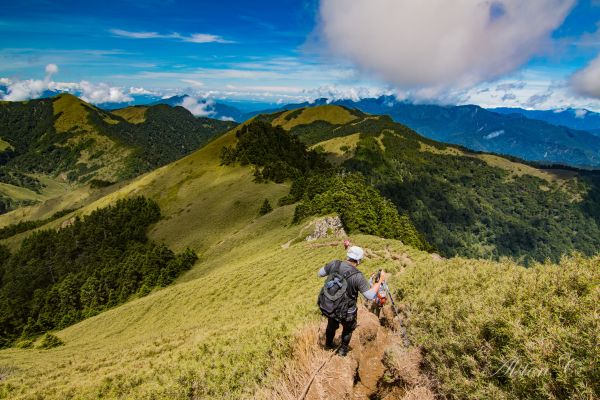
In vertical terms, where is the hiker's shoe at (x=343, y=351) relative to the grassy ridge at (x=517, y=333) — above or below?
below

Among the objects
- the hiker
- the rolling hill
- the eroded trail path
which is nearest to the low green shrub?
the rolling hill

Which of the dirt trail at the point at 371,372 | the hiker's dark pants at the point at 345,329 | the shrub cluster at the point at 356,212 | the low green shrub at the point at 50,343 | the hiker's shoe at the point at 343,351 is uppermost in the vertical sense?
the hiker's dark pants at the point at 345,329

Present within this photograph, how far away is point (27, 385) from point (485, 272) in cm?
2901

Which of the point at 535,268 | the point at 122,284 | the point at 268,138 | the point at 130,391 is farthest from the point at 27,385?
the point at 268,138

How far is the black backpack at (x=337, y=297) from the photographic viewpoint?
1048 centimetres

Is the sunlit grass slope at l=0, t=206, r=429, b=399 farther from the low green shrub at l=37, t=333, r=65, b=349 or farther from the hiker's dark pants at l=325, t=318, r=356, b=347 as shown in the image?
the hiker's dark pants at l=325, t=318, r=356, b=347

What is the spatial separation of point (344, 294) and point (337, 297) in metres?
0.24

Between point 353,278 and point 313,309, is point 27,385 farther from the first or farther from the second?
point 353,278

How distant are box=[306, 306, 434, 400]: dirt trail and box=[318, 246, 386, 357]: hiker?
2.16 ft

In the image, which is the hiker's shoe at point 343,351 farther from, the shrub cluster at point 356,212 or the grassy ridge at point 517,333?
the shrub cluster at point 356,212

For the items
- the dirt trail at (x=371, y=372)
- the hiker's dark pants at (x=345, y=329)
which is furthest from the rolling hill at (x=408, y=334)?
the hiker's dark pants at (x=345, y=329)

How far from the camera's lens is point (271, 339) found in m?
15.2

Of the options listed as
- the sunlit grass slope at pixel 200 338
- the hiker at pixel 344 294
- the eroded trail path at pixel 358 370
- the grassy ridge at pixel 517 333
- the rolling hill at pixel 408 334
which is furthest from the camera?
the sunlit grass slope at pixel 200 338

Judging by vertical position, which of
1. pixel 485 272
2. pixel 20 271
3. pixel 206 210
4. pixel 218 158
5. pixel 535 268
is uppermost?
pixel 535 268
